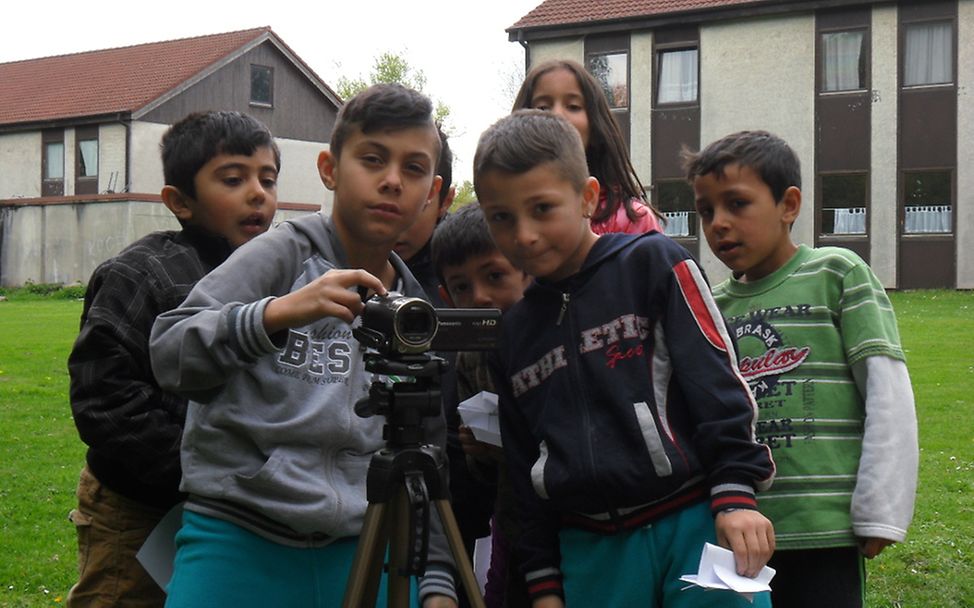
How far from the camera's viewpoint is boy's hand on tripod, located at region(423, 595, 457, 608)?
8.21ft

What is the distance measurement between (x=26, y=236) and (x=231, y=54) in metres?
9.22

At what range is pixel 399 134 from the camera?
8.11 feet

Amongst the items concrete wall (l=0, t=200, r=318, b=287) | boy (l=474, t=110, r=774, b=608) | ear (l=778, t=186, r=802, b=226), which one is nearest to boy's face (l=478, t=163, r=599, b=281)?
boy (l=474, t=110, r=774, b=608)

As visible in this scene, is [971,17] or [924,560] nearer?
[924,560]

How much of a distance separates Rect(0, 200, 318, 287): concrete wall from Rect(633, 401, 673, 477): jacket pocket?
2528 centimetres

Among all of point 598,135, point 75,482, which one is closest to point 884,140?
point 75,482

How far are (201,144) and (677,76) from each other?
21.9 metres

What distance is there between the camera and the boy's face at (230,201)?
3236 mm

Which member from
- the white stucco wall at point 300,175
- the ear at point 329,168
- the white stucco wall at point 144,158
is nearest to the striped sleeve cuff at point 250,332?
the ear at point 329,168

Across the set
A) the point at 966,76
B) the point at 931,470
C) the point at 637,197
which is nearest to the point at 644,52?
the point at 966,76

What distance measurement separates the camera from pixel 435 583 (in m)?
2.52

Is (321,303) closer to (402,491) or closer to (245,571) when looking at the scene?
(402,491)

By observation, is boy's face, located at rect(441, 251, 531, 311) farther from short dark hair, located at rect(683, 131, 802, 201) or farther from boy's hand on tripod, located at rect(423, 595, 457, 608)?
boy's hand on tripod, located at rect(423, 595, 457, 608)

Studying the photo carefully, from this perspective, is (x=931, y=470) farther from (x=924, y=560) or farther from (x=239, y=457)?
(x=239, y=457)
